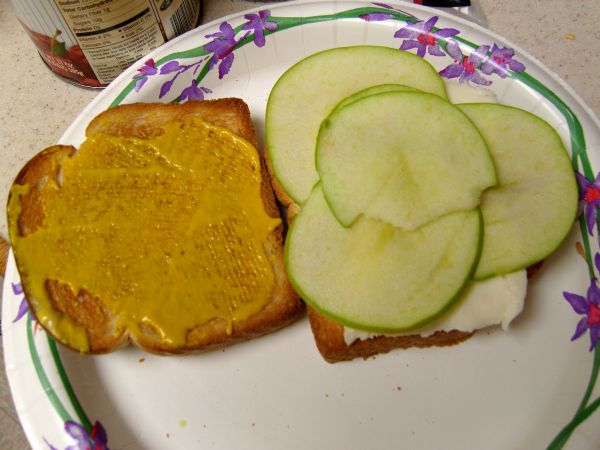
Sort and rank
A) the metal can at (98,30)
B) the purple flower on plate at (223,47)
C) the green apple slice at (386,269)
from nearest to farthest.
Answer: the green apple slice at (386,269), the metal can at (98,30), the purple flower on plate at (223,47)

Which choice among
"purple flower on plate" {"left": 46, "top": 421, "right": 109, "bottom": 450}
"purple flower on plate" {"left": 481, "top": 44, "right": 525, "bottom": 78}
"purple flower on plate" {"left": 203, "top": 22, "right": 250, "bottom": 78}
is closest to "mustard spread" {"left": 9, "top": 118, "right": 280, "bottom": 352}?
"purple flower on plate" {"left": 46, "top": 421, "right": 109, "bottom": 450}

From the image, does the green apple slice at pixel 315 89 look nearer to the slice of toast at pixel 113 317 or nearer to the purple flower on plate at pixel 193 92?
the slice of toast at pixel 113 317

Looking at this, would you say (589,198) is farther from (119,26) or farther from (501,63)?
(119,26)

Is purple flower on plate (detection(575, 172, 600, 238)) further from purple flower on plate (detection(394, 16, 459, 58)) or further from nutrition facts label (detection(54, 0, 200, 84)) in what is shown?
nutrition facts label (detection(54, 0, 200, 84))

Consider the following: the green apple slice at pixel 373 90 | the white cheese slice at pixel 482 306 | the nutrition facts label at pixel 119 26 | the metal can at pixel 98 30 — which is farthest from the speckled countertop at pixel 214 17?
the white cheese slice at pixel 482 306

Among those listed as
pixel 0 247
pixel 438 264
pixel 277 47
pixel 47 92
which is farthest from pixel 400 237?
pixel 47 92

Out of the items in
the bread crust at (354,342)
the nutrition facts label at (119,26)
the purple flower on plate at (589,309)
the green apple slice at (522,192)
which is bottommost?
the purple flower on plate at (589,309)

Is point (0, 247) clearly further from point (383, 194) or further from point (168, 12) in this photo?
point (383, 194)
